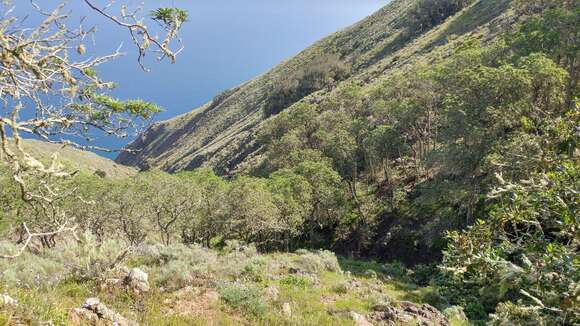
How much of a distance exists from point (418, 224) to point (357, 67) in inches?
2803

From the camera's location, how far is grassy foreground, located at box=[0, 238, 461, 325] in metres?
8.23

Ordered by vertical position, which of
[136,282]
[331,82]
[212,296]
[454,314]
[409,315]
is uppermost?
[331,82]

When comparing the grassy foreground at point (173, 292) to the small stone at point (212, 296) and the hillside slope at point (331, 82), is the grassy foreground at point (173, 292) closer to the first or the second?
the small stone at point (212, 296)

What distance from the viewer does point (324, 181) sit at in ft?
124

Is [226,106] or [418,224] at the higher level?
[226,106]

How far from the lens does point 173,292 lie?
11.0 metres

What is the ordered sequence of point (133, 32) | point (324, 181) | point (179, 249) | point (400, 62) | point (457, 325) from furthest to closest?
1. point (400, 62)
2. point (324, 181)
3. point (179, 249)
4. point (457, 325)
5. point (133, 32)

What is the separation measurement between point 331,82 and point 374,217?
210 ft

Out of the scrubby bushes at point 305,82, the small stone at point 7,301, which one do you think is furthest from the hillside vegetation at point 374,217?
the scrubby bushes at point 305,82

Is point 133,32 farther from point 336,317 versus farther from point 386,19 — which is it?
point 386,19

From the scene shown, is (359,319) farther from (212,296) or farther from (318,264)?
(318,264)

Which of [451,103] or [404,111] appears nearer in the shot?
[451,103]

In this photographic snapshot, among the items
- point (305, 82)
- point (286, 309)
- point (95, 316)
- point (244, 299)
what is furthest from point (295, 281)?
point (305, 82)

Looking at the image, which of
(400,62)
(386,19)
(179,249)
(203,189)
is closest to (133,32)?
(179,249)
